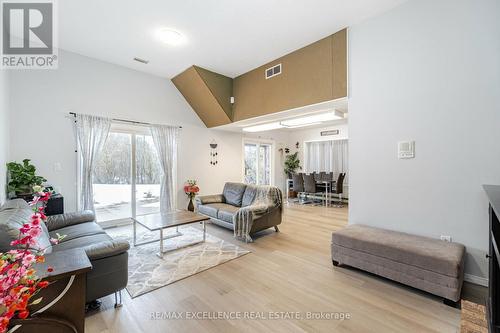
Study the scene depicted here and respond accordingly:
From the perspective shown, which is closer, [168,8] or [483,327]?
[483,327]

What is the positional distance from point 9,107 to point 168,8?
9.78 ft

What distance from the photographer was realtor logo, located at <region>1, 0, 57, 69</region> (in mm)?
2832

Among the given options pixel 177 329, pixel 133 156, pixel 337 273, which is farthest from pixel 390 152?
pixel 133 156

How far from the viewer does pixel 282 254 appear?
10.5 feet

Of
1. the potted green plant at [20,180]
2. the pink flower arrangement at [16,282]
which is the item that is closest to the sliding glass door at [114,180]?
the potted green plant at [20,180]

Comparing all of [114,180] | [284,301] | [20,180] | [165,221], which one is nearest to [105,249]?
[165,221]

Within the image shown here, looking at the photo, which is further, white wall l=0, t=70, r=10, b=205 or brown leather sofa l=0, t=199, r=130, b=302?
white wall l=0, t=70, r=10, b=205

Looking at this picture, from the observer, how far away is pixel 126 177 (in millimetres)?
4707

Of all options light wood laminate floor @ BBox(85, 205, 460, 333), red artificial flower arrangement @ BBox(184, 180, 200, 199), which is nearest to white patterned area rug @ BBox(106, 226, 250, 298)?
light wood laminate floor @ BBox(85, 205, 460, 333)

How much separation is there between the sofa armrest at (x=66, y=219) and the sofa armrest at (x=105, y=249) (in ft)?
4.60

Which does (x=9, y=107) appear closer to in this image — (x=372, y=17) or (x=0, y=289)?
(x=0, y=289)

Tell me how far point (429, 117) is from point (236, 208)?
11.0ft

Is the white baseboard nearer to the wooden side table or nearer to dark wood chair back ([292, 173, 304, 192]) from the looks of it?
the wooden side table

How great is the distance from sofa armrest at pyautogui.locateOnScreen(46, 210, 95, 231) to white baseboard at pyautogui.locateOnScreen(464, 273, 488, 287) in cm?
484
